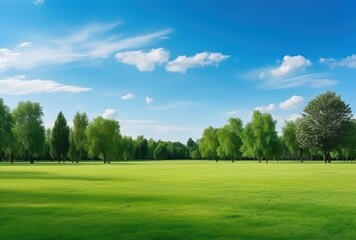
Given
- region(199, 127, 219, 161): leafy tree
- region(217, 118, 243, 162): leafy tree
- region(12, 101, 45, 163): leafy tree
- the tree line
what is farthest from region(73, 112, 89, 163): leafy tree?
region(199, 127, 219, 161): leafy tree

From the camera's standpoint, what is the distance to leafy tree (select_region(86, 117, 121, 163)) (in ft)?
429

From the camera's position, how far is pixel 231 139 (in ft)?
528

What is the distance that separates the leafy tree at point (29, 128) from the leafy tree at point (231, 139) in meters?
67.7

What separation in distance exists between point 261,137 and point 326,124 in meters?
29.1

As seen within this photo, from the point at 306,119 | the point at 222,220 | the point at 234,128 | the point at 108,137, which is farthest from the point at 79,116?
the point at 222,220

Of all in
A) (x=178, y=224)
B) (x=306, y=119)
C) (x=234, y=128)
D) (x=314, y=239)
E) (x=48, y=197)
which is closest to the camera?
(x=314, y=239)

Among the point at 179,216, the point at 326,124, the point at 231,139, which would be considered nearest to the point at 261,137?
the point at 231,139

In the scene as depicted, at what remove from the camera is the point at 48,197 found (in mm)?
21594

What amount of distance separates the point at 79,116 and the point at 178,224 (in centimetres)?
13798

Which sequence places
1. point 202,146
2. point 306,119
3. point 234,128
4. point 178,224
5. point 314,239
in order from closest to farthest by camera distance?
1. point 314,239
2. point 178,224
3. point 306,119
4. point 234,128
5. point 202,146

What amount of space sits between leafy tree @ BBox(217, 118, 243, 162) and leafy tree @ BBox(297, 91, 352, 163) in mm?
39867

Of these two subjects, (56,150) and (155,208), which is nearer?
(155,208)

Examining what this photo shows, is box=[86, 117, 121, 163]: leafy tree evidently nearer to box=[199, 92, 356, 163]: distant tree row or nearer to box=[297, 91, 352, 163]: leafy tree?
box=[199, 92, 356, 163]: distant tree row

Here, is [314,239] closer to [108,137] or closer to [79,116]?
[108,137]
